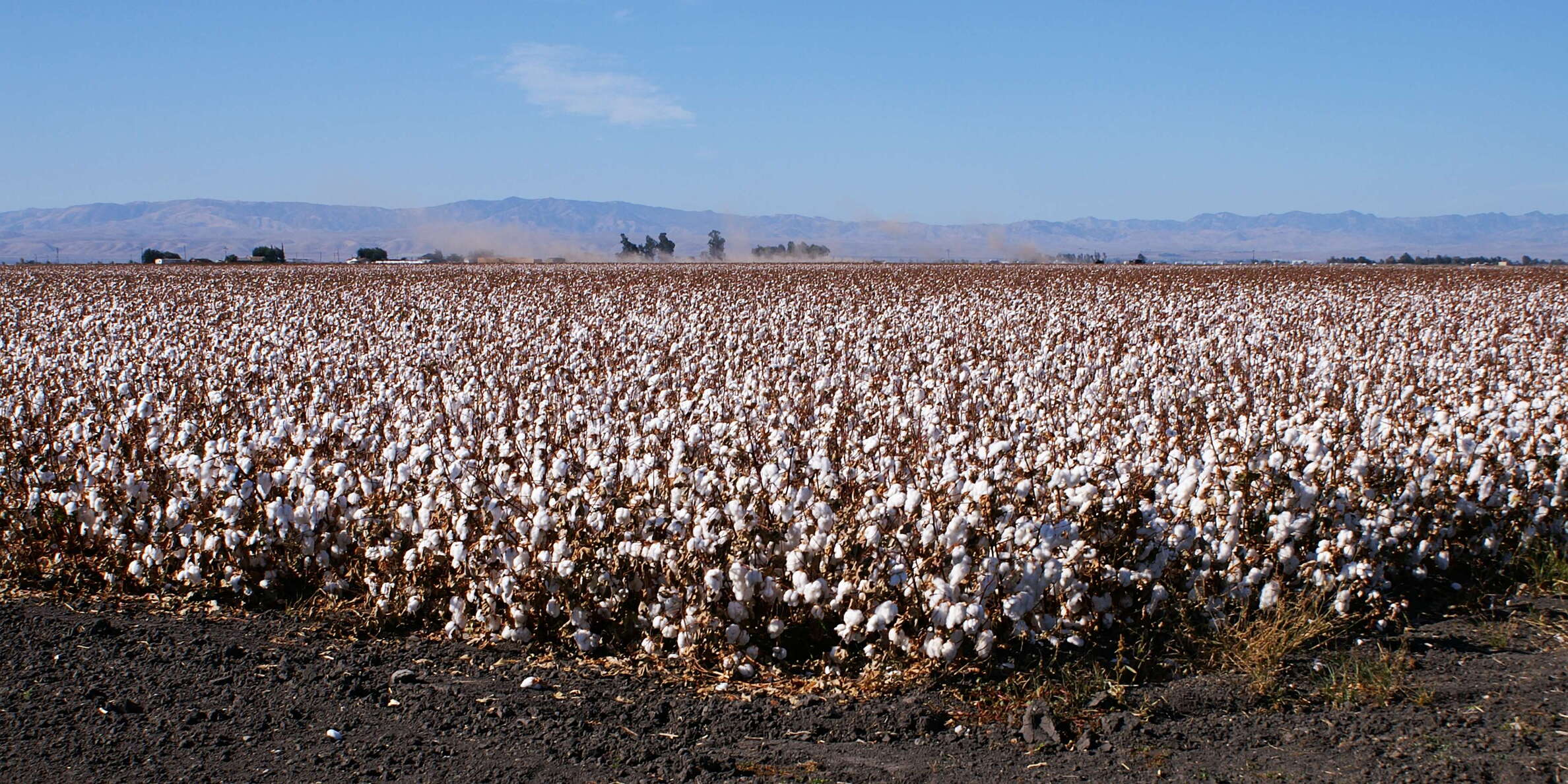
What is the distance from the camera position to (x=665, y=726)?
4.70 m

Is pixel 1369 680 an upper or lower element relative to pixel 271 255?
lower

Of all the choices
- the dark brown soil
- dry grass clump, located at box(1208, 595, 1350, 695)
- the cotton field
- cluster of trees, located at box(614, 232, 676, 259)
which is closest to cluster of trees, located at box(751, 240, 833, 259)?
cluster of trees, located at box(614, 232, 676, 259)

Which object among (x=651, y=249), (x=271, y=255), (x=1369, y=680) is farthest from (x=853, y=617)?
(x=651, y=249)

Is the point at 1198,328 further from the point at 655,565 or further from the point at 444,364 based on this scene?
the point at 655,565

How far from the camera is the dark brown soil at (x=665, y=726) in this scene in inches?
167

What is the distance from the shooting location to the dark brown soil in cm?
425

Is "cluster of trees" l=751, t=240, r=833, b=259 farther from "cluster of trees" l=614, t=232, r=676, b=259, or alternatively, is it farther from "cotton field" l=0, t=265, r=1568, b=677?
"cotton field" l=0, t=265, r=1568, b=677

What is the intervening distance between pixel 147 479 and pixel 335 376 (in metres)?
4.96

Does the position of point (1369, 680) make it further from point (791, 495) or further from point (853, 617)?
point (791, 495)

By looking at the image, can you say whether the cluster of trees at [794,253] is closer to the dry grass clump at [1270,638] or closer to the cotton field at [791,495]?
the cotton field at [791,495]

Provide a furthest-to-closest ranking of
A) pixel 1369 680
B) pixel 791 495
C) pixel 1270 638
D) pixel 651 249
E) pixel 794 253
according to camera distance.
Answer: pixel 651 249 < pixel 794 253 < pixel 791 495 < pixel 1270 638 < pixel 1369 680

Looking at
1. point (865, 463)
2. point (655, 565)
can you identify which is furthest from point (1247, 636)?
point (655, 565)

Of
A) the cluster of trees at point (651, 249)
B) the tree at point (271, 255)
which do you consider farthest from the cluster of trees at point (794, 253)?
the tree at point (271, 255)

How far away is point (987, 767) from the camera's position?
4.29 metres
